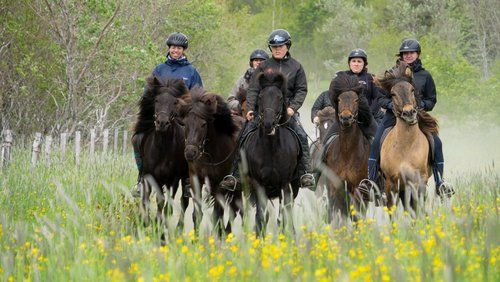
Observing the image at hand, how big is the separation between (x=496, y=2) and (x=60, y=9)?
4127 cm

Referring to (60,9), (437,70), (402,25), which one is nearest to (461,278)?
(60,9)

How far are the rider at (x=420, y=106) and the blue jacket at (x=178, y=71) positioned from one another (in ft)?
10.5

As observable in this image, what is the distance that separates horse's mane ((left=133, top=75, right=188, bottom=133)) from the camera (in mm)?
13391

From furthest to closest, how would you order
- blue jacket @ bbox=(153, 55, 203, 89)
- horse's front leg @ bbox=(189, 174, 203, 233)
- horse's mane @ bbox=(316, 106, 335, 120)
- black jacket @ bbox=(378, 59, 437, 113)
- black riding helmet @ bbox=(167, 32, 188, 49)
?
1. horse's mane @ bbox=(316, 106, 335, 120)
2. blue jacket @ bbox=(153, 55, 203, 89)
3. black riding helmet @ bbox=(167, 32, 188, 49)
4. black jacket @ bbox=(378, 59, 437, 113)
5. horse's front leg @ bbox=(189, 174, 203, 233)

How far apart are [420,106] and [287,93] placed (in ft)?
6.79

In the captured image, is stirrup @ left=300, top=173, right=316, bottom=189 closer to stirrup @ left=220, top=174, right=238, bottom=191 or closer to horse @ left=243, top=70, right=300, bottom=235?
horse @ left=243, top=70, right=300, bottom=235

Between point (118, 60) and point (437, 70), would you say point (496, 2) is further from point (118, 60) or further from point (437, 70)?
point (118, 60)

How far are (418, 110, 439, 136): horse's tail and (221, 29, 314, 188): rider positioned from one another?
1669mm

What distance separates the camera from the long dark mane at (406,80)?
12509 millimetres

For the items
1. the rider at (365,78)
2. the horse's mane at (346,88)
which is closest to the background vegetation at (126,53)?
the rider at (365,78)

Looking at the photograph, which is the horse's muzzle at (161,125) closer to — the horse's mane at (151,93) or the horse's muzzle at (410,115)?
the horse's mane at (151,93)

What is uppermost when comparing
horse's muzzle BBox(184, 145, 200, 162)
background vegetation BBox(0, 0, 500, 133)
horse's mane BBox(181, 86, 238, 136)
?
background vegetation BBox(0, 0, 500, 133)

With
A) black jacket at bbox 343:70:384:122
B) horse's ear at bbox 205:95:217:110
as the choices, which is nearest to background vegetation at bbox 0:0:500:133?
black jacket at bbox 343:70:384:122

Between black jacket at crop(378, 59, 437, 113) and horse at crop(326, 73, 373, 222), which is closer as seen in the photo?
horse at crop(326, 73, 373, 222)
